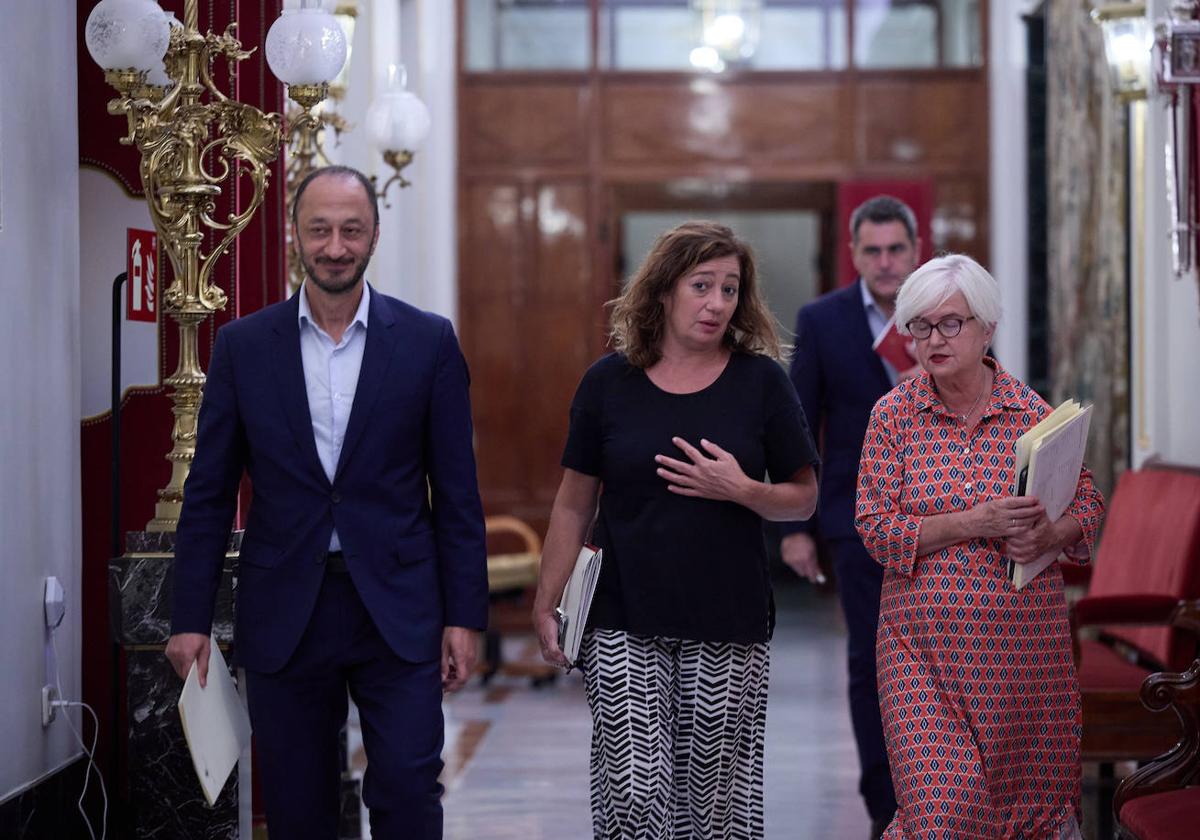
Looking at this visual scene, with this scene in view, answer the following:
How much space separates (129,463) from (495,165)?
765 cm

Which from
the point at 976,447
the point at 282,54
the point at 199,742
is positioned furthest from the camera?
the point at 282,54

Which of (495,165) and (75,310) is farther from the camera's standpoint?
(495,165)

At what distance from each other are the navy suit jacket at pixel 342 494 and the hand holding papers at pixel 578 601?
223 mm

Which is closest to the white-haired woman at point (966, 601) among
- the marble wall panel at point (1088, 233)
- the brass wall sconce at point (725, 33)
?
the marble wall panel at point (1088, 233)

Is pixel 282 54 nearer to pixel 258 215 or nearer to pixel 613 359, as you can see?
pixel 258 215

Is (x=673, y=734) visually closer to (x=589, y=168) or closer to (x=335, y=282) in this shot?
(x=335, y=282)

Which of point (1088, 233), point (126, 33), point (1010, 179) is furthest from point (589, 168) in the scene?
point (126, 33)

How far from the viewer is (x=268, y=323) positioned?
3.62 metres

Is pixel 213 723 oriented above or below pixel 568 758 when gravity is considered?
above

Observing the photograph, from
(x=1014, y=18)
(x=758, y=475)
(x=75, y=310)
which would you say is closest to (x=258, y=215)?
(x=75, y=310)

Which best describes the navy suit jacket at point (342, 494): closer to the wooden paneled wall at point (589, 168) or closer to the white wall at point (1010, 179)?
the wooden paneled wall at point (589, 168)

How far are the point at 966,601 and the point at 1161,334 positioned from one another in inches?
175

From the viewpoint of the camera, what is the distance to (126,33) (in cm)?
438

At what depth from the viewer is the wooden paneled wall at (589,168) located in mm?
12422
